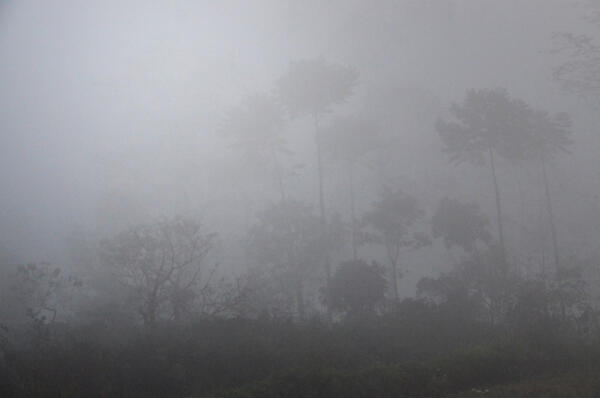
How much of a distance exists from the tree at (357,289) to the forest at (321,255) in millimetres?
121

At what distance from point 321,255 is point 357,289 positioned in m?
9.69

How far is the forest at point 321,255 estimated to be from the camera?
13.7 meters

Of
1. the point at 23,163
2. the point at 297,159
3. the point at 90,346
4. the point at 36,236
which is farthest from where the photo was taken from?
the point at 23,163

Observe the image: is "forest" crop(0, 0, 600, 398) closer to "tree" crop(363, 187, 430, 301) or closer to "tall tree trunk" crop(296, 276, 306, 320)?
"tree" crop(363, 187, 430, 301)

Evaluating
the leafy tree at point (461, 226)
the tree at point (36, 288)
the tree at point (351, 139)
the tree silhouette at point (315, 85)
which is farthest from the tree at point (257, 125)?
the tree at point (36, 288)

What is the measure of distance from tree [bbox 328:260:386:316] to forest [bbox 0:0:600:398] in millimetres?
121

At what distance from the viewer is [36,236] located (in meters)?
77.1

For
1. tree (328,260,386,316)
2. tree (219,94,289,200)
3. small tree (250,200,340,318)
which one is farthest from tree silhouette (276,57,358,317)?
tree (328,260,386,316)

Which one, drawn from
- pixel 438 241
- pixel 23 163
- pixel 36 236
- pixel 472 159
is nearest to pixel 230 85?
pixel 23 163

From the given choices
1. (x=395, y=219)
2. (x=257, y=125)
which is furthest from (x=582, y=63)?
(x=257, y=125)

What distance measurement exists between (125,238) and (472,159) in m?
24.5

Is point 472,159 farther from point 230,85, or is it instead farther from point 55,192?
point 230,85

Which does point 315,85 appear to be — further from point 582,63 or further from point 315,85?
point 582,63

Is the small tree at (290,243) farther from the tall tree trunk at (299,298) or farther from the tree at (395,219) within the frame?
the tree at (395,219)
